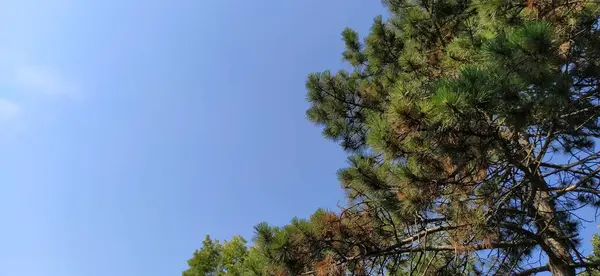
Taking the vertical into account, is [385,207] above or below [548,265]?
above

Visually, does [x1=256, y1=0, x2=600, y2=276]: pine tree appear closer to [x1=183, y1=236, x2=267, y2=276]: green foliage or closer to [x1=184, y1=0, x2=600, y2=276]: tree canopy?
[x1=184, y1=0, x2=600, y2=276]: tree canopy

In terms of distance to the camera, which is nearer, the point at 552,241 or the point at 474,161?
the point at 474,161

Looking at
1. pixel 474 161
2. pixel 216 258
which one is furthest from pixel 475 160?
pixel 216 258

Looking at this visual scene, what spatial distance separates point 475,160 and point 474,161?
2.3 inches

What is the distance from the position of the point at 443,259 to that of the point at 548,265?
1.12 metres

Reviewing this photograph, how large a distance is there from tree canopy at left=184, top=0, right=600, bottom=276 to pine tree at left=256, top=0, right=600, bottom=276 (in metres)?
0.01

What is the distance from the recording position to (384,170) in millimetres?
4109

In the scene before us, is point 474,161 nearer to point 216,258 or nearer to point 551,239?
point 551,239

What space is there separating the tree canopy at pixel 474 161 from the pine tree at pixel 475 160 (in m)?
0.01

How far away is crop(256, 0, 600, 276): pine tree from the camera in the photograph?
Result: 302cm

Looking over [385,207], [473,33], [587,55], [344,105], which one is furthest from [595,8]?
[344,105]

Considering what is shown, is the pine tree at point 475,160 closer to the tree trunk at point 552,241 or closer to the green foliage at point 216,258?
the tree trunk at point 552,241

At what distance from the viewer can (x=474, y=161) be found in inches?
152

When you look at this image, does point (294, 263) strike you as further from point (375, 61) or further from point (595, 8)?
point (375, 61)
